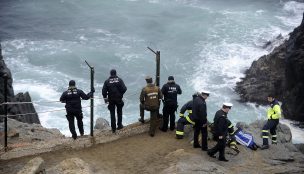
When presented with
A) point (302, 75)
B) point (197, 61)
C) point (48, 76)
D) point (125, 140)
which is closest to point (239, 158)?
point (125, 140)

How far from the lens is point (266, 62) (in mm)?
37062

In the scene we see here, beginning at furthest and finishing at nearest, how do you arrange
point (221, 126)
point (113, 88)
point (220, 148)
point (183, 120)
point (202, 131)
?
1. point (183, 120)
2. point (113, 88)
3. point (202, 131)
4. point (220, 148)
5. point (221, 126)

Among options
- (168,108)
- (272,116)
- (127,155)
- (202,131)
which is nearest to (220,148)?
(202,131)

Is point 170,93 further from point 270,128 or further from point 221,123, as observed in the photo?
point 270,128

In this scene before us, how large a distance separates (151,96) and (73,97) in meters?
2.47

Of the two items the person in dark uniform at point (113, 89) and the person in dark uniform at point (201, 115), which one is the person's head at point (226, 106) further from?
the person in dark uniform at point (113, 89)

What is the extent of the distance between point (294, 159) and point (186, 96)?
2263 centimetres

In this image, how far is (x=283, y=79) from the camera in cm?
3544

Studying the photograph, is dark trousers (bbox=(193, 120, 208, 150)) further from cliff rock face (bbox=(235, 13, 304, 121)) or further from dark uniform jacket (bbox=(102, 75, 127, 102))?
cliff rock face (bbox=(235, 13, 304, 121))

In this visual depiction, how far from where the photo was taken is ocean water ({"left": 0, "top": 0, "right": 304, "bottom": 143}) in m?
36.3

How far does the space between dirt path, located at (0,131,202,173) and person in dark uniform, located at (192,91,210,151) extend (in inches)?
18.4

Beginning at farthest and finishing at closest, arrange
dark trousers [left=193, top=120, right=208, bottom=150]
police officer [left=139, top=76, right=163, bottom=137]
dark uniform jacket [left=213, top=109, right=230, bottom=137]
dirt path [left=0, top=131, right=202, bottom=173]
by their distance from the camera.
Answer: police officer [left=139, top=76, right=163, bottom=137]
dark trousers [left=193, top=120, right=208, bottom=150]
dark uniform jacket [left=213, top=109, right=230, bottom=137]
dirt path [left=0, top=131, right=202, bottom=173]

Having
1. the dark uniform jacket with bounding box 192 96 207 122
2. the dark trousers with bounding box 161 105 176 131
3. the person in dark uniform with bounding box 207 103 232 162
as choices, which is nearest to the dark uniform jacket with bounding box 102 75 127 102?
the dark trousers with bounding box 161 105 176 131

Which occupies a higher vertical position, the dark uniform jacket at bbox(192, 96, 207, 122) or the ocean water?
the ocean water
